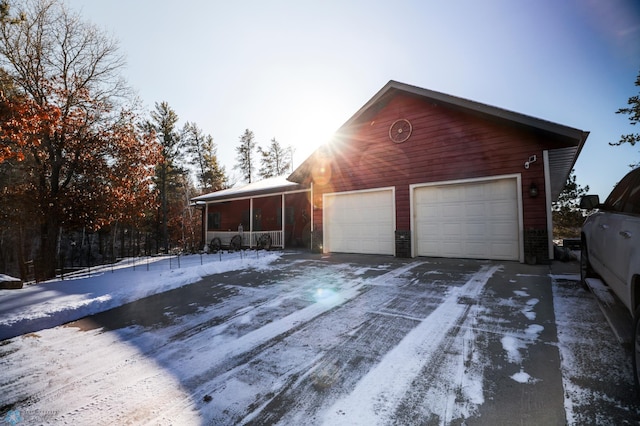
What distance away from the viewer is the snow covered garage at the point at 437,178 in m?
6.79

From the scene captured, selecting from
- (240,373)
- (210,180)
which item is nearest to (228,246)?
(240,373)

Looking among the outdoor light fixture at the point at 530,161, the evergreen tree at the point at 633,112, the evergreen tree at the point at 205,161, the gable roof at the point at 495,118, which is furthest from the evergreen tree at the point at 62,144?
the evergreen tree at the point at 633,112

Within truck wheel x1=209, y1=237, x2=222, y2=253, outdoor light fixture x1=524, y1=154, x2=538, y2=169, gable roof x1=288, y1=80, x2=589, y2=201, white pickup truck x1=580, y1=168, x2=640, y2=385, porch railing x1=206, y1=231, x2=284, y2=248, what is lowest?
truck wheel x1=209, y1=237, x2=222, y2=253

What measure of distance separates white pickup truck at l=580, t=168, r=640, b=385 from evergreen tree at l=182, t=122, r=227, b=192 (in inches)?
1313

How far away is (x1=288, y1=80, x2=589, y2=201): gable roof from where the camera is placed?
248 inches

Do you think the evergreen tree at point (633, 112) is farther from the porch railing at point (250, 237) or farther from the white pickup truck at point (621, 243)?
the porch railing at point (250, 237)

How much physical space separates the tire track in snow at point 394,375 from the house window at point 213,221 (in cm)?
1686

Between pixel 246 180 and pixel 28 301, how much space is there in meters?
32.0

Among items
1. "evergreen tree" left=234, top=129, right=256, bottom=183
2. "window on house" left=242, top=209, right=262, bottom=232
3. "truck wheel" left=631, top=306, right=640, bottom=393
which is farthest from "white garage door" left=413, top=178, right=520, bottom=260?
"evergreen tree" left=234, top=129, right=256, bottom=183

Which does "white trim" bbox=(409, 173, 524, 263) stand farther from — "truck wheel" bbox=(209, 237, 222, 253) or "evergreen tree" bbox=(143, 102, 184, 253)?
"evergreen tree" bbox=(143, 102, 184, 253)

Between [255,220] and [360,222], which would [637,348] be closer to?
[360,222]

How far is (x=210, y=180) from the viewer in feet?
105

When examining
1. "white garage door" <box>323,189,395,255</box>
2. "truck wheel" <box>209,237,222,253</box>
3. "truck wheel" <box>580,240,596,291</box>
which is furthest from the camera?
"truck wheel" <box>209,237,222,253</box>

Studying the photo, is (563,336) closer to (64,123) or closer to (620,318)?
(620,318)
